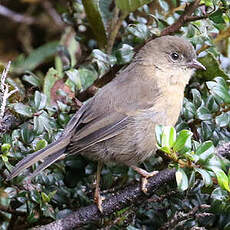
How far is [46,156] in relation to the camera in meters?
2.71

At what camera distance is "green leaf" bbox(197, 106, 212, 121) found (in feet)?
9.20

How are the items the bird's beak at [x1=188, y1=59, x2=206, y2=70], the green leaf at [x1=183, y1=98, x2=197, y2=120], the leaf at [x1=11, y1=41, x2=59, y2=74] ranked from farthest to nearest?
1. the leaf at [x1=11, y1=41, x2=59, y2=74]
2. the bird's beak at [x1=188, y1=59, x2=206, y2=70]
3. the green leaf at [x1=183, y1=98, x2=197, y2=120]

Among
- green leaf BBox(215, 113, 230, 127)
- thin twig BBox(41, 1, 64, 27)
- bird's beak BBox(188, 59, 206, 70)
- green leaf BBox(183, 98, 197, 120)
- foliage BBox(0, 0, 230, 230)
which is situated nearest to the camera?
foliage BBox(0, 0, 230, 230)

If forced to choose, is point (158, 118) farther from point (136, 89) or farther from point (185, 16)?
point (185, 16)

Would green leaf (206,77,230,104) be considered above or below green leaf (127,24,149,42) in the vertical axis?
below

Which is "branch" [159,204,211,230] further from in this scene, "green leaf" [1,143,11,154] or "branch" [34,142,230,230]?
"green leaf" [1,143,11,154]

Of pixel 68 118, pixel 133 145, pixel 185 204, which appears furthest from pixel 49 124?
pixel 185 204

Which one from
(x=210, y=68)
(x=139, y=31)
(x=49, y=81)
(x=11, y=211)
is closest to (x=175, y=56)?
(x=210, y=68)

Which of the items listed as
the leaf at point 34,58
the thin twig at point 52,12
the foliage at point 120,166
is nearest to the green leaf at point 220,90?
the foliage at point 120,166

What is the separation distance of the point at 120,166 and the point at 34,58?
1714 mm

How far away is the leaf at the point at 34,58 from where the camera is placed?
13.3 ft

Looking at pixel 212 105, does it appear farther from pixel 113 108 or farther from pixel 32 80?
pixel 32 80

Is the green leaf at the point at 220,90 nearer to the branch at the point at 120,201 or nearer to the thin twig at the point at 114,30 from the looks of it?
the branch at the point at 120,201

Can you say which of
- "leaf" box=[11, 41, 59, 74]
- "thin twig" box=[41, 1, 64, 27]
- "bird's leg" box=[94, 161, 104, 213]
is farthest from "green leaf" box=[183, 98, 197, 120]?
"thin twig" box=[41, 1, 64, 27]
